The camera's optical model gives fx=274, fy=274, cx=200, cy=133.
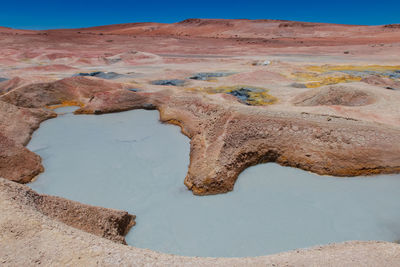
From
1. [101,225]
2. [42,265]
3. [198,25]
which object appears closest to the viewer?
[42,265]

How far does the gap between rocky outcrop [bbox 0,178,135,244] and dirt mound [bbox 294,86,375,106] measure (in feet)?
40.0

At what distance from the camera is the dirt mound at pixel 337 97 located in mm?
13797

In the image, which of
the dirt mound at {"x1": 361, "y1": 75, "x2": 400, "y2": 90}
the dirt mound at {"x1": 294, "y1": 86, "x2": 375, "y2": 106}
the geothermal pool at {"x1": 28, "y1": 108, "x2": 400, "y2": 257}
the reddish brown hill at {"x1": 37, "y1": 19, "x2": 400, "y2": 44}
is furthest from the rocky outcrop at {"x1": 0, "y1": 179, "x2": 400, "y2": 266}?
the reddish brown hill at {"x1": 37, "y1": 19, "x2": 400, "y2": 44}

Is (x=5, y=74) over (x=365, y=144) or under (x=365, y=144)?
over

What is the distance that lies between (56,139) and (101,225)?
7.56 m

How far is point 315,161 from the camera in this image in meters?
8.77

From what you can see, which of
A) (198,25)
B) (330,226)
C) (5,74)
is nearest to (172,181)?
(330,226)

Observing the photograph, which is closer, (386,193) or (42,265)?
(42,265)

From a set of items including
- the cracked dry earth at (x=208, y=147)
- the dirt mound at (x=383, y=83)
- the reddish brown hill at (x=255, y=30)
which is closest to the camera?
the cracked dry earth at (x=208, y=147)

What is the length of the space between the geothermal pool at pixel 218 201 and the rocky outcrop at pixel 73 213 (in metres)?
0.53

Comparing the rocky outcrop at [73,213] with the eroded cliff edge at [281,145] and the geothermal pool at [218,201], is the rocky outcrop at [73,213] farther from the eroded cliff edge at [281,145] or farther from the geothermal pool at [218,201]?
the eroded cliff edge at [281,145]

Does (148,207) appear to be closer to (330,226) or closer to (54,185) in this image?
(54,185)

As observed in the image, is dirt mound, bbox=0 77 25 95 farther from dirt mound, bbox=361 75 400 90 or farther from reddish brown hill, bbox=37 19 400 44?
reddish brown hill, bbox=37 19 400 44

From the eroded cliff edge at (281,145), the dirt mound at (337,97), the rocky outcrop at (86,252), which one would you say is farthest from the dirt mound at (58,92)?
the rocky outcrop at (86,252)
